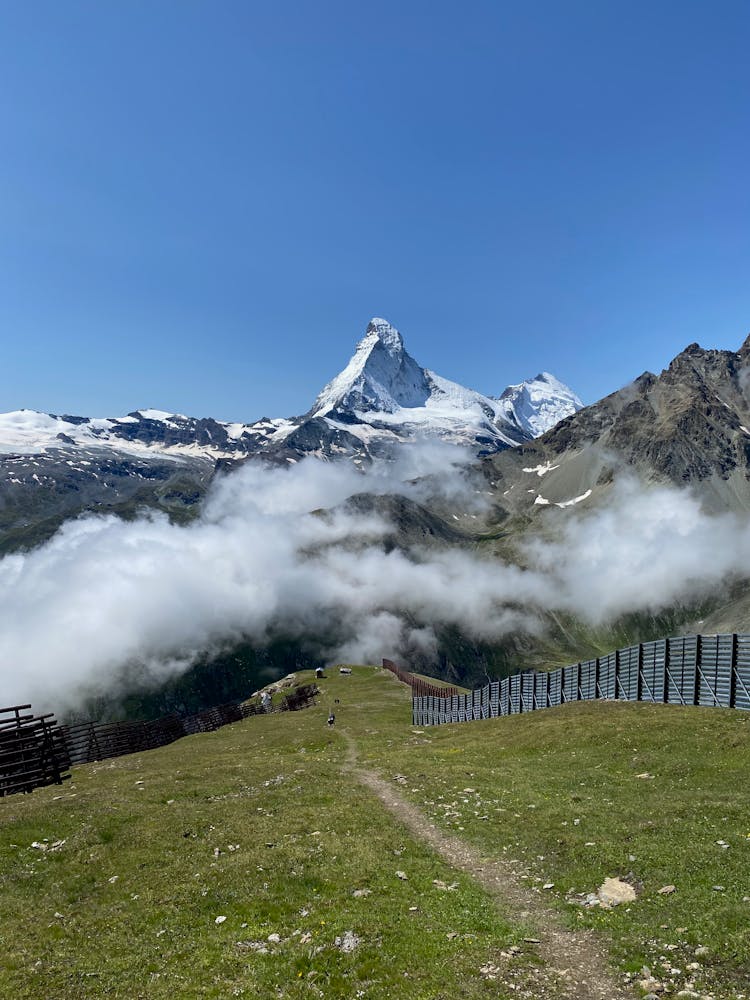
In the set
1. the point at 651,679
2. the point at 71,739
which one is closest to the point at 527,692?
the point at 651,679

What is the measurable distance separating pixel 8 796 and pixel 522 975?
4004cm

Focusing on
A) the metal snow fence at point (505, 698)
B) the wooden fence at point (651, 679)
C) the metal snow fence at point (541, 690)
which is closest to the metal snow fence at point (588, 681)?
the wooden fence at point (651, 679)

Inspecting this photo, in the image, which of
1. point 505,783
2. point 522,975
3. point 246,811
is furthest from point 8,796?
point 522,975

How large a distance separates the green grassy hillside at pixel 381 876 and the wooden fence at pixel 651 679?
162 inches

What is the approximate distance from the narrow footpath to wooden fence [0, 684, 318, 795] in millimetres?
28839

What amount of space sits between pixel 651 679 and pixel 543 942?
38630mm

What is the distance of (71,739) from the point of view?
69.9 metres

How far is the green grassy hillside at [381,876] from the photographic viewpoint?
15.4 meters

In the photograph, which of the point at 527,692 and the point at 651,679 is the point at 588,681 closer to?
Result: the point at 651,679

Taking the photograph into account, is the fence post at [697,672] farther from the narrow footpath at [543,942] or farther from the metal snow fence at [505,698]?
the metal snow fence at [505,698]

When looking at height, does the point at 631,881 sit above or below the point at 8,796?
above

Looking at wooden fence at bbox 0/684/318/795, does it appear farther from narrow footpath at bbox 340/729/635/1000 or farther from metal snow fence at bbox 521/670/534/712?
metal snow fence at bbox 521/670/534/712

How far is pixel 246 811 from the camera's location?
3109cm

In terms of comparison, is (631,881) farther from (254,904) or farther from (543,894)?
(254,904)
